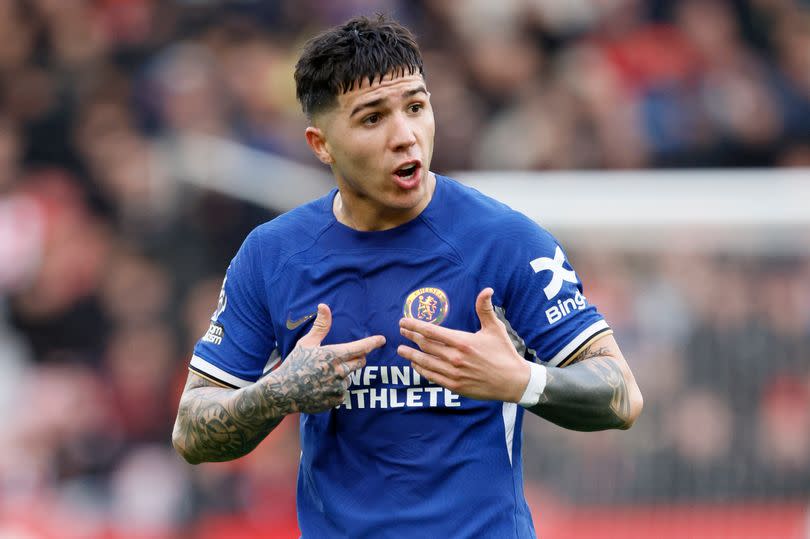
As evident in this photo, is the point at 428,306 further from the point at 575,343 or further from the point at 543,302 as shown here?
the point at 575,343

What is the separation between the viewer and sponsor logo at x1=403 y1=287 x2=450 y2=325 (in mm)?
4289

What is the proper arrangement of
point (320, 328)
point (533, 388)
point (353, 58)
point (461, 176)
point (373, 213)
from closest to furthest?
point (533, 388) < point (320, 328) < point (353, 58) < point (373, 213) < point (461, 176)

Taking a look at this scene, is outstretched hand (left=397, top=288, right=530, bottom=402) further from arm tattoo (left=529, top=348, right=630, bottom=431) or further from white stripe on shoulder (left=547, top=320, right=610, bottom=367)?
white stripe on shoulder (left=547, top=320, right=610, bottom=367)

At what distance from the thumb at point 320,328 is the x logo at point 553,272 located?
2.17ft

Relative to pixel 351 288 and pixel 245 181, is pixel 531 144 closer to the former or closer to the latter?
pixel 245 181

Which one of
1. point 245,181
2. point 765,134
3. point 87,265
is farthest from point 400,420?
point 765,134

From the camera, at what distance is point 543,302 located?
4.26m

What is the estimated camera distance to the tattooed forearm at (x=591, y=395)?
4.10 m

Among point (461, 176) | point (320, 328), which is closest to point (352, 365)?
point (320, 328)

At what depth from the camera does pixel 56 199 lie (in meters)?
10.9

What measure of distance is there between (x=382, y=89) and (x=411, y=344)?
811mm

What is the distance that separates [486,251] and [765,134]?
24.3 feet

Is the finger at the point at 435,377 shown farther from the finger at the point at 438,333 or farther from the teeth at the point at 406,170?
the teeth at the point at 406,170

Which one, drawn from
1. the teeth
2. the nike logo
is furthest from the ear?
the nike logo
